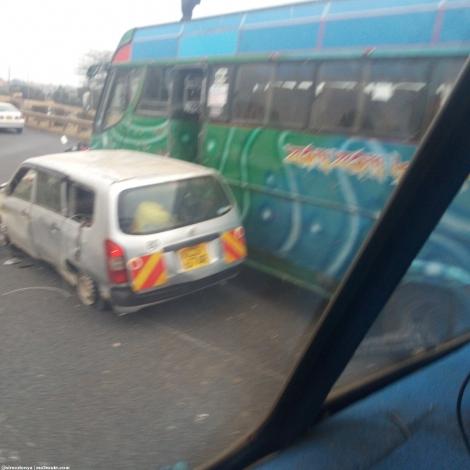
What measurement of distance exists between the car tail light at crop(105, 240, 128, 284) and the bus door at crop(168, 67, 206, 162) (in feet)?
7.70

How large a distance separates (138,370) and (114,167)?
217 centimetres

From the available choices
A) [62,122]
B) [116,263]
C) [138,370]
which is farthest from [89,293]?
[62,122]

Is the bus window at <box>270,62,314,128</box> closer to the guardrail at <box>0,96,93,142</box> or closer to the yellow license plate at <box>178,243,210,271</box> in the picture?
the yellow license plate at <box>178,243,210,271</box>

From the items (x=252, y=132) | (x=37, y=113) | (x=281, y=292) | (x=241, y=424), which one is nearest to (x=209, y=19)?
(x=252, y=132)

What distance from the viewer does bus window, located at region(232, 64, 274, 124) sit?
17.2 feet

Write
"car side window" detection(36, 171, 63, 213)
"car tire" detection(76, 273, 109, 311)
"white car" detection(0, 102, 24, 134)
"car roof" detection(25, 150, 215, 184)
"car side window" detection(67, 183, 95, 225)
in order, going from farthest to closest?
"white car" detection(0, 102, 24, 134) → "car side window" detection(36, 171, 63, 213) → "car roof" detection(25, 150, 215, 184) → "car side window" detection(67, 183, 95, 225) → "car tire" detection(76, 273, 109, 311)

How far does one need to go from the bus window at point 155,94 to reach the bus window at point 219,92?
0.81 metres

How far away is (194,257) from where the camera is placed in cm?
429

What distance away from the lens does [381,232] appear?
5.08 feet

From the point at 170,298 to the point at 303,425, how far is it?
242 cm

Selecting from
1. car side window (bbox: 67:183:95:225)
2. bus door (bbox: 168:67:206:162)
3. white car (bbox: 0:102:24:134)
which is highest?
bus door (bbox: 168:67:206:162)

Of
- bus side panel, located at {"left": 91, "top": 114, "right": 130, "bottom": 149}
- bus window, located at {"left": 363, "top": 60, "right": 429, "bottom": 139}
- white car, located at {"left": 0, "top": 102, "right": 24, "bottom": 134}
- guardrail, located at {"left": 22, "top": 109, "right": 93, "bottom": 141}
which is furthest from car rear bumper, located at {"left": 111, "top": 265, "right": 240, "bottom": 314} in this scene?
white car, located at {"left": 0, "top": 102, "right": 24, "bottom": 134}

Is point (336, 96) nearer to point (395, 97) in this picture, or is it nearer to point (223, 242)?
point (395, 97)

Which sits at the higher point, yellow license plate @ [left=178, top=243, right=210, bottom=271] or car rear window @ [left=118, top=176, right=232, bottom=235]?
car rear window @ [left=118, top=176, right=232, bottom=235]
